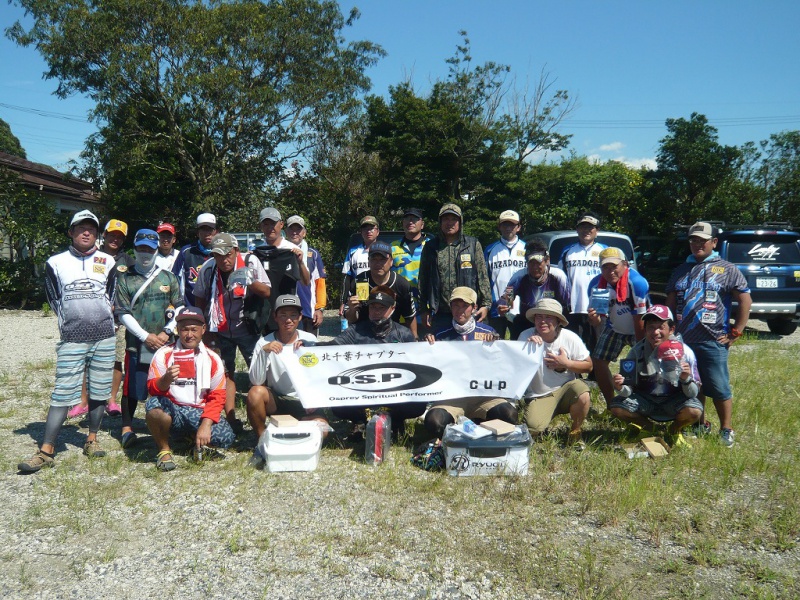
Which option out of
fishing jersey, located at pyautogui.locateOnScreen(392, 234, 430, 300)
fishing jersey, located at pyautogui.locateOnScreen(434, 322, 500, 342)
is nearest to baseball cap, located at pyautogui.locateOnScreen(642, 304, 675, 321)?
fishing jersey, located at pyautogui.locateOnScreen(434, 322, 500, 342)

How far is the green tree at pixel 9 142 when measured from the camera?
1913 inches

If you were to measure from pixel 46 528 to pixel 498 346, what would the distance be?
3755 millimetres

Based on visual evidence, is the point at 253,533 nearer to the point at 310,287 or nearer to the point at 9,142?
the point at 310,287

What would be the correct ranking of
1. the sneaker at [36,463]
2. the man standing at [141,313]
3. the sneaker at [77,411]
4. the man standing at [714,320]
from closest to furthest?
the sneaker at [36,463]
the man standing at [714,320]
the man standing at [141,313]
the sneaker at [77,411]

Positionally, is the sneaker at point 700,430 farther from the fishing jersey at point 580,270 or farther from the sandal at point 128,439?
the sandal at point 128,439

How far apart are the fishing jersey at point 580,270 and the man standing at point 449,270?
109cm

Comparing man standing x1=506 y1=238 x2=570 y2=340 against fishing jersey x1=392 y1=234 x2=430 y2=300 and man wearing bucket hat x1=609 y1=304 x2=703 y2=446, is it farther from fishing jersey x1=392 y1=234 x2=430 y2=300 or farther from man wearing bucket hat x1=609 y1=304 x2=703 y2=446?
man wearing bucket hat x1=609 y1=304 x2=703 y2=446

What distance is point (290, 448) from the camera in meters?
5.17

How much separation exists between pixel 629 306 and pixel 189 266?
14.6ft

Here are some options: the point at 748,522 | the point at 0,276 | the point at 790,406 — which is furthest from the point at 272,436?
the point at 0,276

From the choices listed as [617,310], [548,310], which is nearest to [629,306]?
[617,310]

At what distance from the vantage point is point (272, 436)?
204 inches

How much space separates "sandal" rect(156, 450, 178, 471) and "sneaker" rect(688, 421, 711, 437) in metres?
4.43

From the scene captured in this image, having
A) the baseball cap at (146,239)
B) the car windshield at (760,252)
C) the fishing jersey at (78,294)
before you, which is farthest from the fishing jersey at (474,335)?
the car windshield at (760,252)
